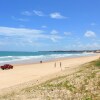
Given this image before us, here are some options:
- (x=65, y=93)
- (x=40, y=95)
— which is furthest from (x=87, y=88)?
(x=40, y=95)

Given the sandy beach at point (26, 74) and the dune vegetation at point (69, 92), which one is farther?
the sandy beach at point (26, 74)

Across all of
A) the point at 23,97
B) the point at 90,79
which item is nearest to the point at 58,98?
the point at 23,97

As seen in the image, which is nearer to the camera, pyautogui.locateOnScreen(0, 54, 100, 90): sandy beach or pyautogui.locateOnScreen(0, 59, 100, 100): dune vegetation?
pyautogui.locateOnScreen(0, 59, 100, 100): dune vegetation

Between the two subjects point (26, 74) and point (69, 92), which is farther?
point (26, 74)

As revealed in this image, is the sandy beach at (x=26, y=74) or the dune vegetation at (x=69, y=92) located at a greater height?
the dune vegetation at (x=69, y=92)

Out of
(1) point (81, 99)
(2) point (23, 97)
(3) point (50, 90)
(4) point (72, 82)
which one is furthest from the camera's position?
(4) point (72, 82)

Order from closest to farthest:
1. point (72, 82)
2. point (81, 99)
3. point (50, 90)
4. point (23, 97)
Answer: point (81, 99)
point (23, 97)
point (50, 90)
point (72, 82)

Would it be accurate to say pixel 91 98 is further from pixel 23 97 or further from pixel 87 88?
pixel 23 97

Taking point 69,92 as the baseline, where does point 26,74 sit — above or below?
below

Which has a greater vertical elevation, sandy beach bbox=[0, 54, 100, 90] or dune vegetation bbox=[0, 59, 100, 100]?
dune vegetation bbox=[0, 59, 100, 100]

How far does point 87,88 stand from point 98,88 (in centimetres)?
63

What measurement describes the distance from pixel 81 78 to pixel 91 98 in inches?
178

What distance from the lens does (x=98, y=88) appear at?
15.6 metres

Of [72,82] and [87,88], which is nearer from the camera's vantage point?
[87,88]
